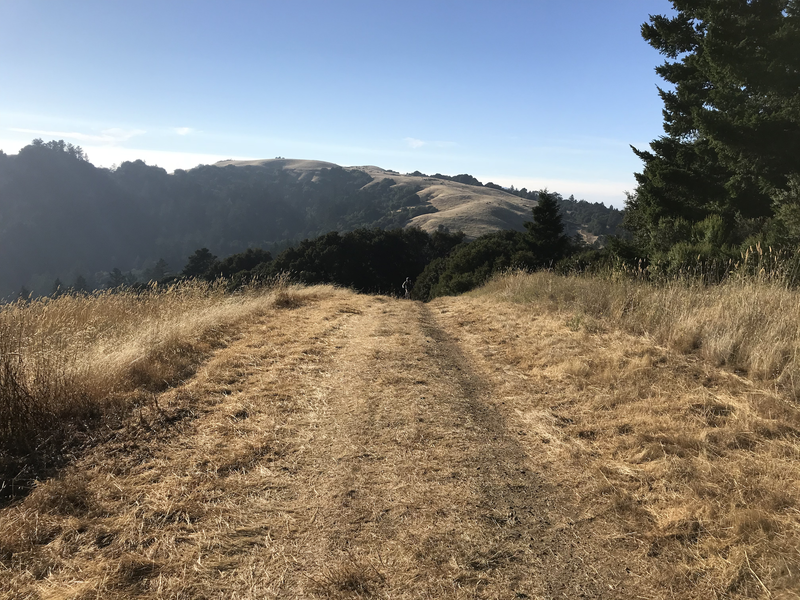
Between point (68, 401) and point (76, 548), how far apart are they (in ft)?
7.10

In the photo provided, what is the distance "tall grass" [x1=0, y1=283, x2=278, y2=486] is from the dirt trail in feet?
1.80

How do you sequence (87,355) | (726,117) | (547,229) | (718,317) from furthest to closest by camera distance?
(547,229), (726,117), (718,317), (87,355)

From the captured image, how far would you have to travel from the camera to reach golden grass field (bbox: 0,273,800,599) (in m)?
2.22

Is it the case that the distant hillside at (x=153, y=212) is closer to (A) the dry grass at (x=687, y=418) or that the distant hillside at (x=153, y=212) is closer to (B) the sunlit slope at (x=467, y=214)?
(B) the sunlit slope at (x=467, y=214)

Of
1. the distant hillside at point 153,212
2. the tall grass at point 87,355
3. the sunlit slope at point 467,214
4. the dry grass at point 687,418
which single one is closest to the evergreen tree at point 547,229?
the dry grass at point 687,418

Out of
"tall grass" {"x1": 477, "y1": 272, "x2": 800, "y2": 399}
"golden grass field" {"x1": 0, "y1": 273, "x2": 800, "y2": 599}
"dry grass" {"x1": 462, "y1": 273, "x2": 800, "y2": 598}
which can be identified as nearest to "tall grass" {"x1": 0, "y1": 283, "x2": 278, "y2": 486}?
"golden grass field" {"x1": 0, "y1": 273, "x2": 800, "y2": 599}

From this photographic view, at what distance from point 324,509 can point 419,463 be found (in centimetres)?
86

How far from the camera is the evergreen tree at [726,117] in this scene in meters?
12.8

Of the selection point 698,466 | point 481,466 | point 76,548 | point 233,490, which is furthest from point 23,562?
point 698,466

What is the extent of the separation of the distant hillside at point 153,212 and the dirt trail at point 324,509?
98.1 metres

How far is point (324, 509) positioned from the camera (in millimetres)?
2730

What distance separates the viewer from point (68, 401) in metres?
4.04

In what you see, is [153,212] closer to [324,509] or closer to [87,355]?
[87,355]

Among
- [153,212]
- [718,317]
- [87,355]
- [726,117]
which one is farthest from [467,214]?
[153,212]
